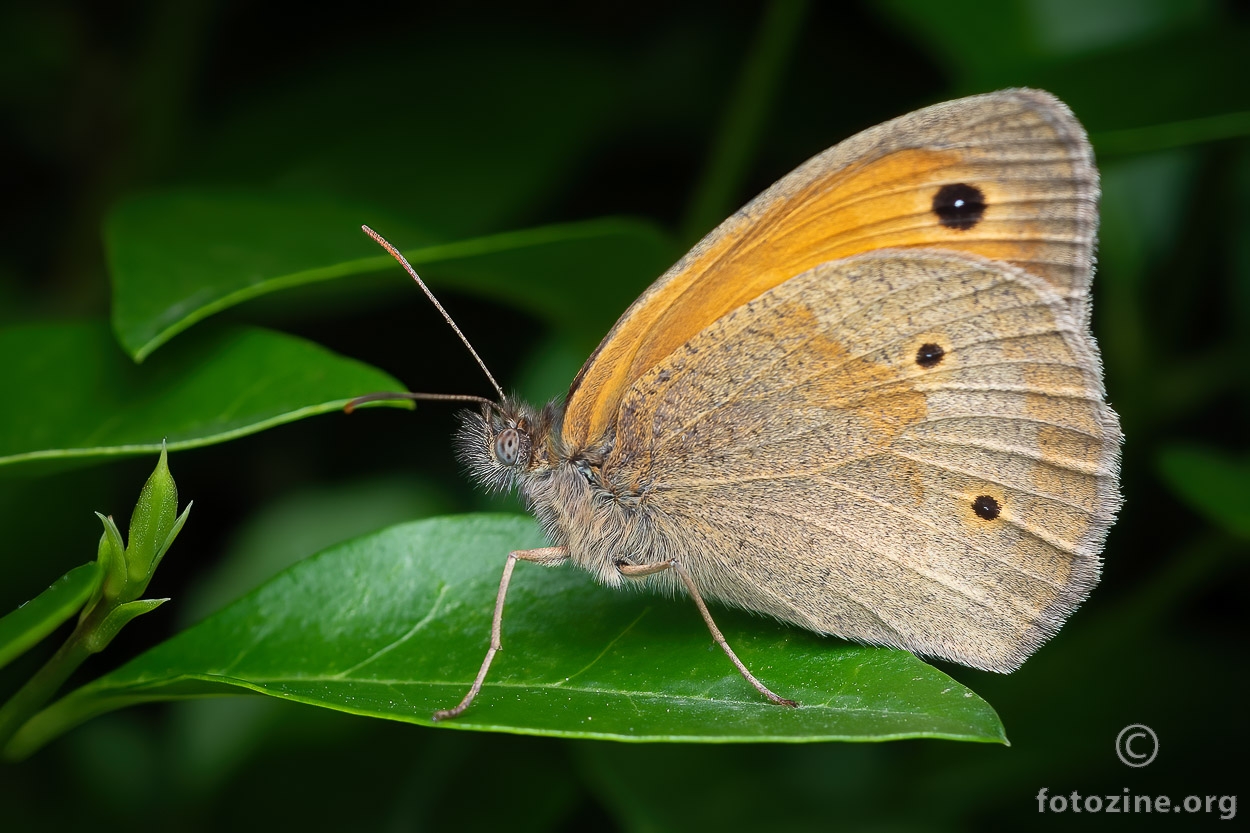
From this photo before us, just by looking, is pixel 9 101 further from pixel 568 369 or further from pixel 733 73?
pixel 733 73

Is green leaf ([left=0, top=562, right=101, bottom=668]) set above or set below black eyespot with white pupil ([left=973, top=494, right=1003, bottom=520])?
below

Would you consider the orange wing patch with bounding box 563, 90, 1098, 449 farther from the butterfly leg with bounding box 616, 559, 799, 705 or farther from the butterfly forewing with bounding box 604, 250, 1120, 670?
the butterfly leg with bounding box 616, 559, 799, 705

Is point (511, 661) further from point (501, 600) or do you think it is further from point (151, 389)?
point (151, 389)

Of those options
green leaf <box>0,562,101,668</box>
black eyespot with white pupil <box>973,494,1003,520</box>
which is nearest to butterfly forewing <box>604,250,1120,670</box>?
black eyespot with white pupil <box>973,494,1003,520</box>

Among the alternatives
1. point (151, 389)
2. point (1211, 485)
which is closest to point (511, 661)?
point (151, 389)

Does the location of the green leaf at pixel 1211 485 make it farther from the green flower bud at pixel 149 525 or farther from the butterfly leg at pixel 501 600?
the green flower bud at pixel 149 525

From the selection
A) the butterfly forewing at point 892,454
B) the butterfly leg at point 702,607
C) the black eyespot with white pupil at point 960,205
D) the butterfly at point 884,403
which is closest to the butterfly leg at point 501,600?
the butterfly at point 884,403

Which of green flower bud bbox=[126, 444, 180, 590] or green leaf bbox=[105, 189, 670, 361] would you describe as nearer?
green flower bud bbox=[126, 444, 180, 590]

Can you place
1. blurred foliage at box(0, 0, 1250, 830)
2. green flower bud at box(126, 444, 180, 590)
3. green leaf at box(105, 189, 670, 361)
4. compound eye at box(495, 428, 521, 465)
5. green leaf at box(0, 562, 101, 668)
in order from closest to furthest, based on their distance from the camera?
green leaf at box(0, 562, 101, 668) → green flower bud at box(126, 444, 180, 590) → green leaf at box(105, 189, 670, 361) → compound eye at box(495, 428, 521, 465) → blurred foliage at box(0, 0, 1250, 830)
